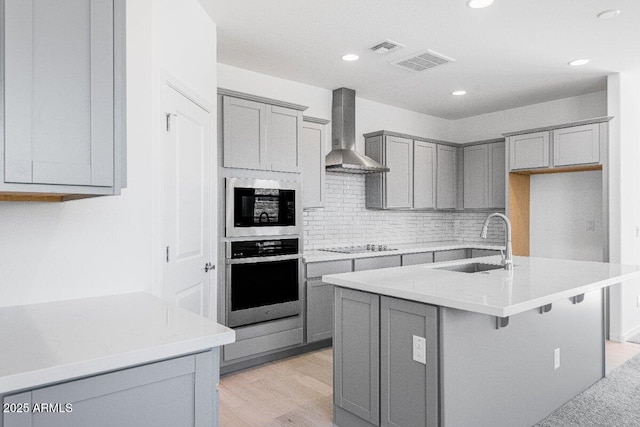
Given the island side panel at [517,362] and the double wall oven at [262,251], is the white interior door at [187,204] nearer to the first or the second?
the double wall oven at [262,251]

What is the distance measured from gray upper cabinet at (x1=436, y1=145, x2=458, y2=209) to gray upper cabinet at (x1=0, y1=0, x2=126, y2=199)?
4908mm

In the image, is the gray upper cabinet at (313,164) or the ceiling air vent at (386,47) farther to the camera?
the gray upper cabinet at (313,164)

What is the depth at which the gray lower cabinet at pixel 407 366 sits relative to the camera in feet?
6.93

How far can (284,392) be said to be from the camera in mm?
3186

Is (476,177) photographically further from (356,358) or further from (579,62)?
(356,358)

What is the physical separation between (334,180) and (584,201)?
3.05 m

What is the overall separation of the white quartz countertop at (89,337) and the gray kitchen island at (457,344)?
114cm

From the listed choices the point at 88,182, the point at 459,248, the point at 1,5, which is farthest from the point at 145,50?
the point at 459,248

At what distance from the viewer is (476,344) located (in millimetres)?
2270

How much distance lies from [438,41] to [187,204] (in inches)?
96.7

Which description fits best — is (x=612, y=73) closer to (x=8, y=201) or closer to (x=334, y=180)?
(x=334, y=180)

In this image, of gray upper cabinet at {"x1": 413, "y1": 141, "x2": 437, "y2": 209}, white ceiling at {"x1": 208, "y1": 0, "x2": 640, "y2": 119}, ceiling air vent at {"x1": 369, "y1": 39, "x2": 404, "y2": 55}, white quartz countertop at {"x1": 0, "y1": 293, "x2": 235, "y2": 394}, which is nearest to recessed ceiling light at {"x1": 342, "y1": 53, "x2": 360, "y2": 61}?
white ceiling at {"x1": 208, "y1": 0, "x2": 640, "y2": 119}

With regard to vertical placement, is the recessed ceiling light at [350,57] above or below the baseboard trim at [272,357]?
above

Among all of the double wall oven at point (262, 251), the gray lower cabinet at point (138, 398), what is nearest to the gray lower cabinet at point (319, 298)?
the double wall oven at point (262, 251)
